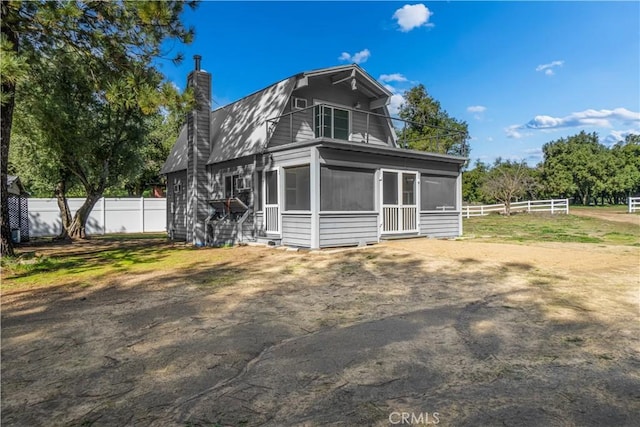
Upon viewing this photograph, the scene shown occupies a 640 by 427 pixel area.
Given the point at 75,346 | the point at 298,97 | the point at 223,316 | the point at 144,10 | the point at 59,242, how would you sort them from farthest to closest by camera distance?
the point at 59,242, the point at 298,97, the point at 144,10, the point at 223,316, the point at 75,346

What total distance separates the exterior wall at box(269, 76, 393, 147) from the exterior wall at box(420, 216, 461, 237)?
3633 mm

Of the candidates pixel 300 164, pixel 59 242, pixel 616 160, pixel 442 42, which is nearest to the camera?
pixel 300 164

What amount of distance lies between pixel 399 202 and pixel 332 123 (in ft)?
12.5

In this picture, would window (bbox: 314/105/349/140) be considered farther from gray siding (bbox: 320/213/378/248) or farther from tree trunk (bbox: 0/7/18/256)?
tree trunk (bbox: 0/7/18/256)

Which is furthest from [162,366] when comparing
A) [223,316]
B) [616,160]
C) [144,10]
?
[616,160]

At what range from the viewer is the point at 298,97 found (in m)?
13.6

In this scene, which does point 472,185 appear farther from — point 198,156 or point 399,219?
point 198,156

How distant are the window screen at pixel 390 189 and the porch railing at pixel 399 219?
1.01 ft

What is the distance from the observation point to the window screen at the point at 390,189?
13.1m

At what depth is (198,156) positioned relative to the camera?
48.8ft

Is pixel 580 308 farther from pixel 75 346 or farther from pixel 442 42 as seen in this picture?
pixel 442 42

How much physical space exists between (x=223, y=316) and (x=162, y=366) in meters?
1.60

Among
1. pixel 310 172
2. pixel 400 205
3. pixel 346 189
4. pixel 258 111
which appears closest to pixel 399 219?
pixel 400 205

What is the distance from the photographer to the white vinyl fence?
20047 millimetres
